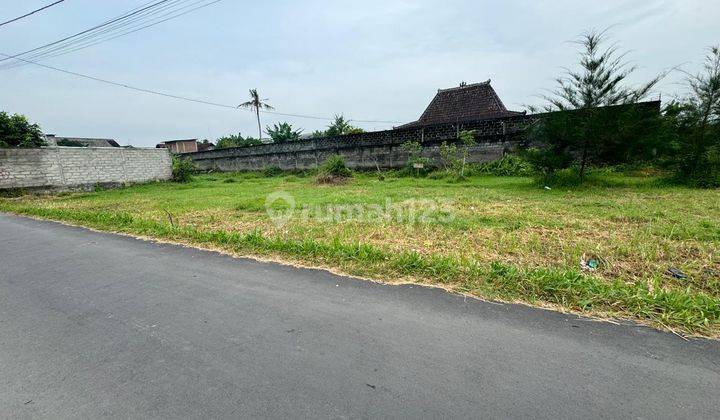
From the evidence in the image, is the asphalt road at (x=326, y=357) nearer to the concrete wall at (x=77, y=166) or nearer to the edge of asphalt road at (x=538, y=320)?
the edge of asphalt road at (x=538, y=320)

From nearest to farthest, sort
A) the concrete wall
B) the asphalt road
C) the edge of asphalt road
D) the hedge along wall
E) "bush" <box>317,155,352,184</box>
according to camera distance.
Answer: the asphalt road, the edge of asphalt road, the concrete wall, the hedge along wall, "bush" <box>317,155,352,184</box>

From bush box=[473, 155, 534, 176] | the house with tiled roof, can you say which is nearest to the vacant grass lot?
bush box=[473, 155, 534, 176]

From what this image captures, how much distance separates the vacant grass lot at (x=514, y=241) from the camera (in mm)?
2379

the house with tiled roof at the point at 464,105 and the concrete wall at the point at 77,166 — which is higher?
the house with tiled roof at the point at 464,105

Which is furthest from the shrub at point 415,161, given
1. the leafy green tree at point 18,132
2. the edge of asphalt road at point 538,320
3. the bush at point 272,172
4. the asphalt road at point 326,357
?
the leafy green tree at point 18,132

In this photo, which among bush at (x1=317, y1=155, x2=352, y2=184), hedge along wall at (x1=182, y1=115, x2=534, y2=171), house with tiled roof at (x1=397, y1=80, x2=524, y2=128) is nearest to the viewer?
hedge along wall at (x1=182, y1=115, x2=534, y2=171)

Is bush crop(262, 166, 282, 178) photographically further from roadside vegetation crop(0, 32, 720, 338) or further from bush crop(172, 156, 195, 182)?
roadside vegetation crop(0, 32, 720, 338)

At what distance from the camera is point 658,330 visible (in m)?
1.95

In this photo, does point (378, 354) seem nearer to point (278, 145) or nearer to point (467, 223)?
point (467, 223)

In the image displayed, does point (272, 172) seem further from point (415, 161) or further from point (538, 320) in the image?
point (538, 320)

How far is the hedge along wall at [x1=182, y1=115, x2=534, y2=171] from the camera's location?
11852mm

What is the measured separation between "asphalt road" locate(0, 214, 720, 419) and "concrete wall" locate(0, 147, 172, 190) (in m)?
12.7

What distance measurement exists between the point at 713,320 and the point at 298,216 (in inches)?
194

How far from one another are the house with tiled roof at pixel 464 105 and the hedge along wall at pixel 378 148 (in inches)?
132
